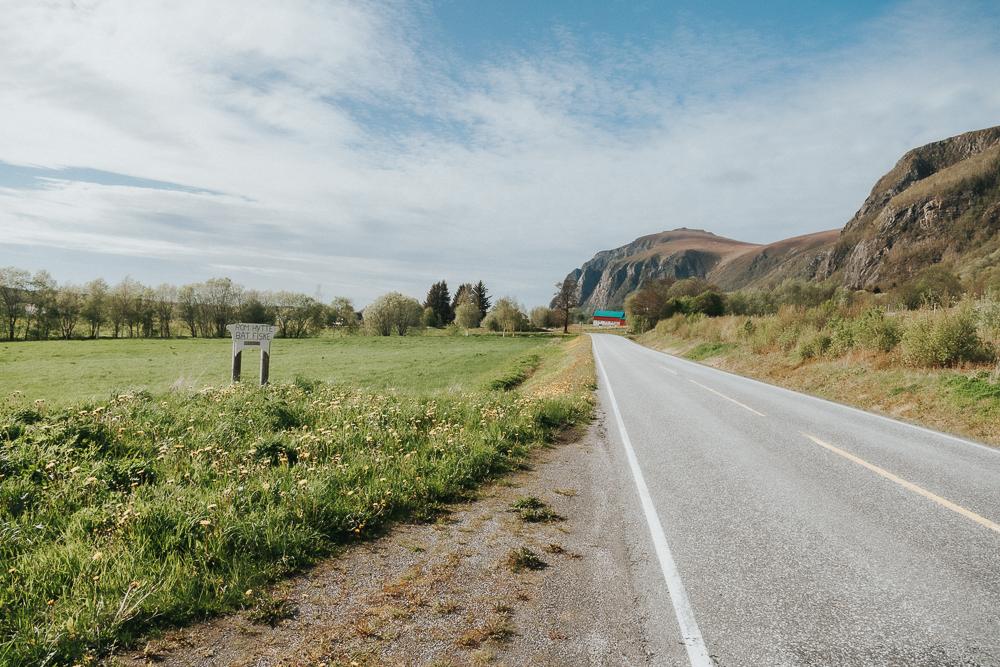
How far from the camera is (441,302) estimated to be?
4377 inches

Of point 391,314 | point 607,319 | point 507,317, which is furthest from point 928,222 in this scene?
point 391,314

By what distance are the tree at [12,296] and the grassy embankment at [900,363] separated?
7583 cm

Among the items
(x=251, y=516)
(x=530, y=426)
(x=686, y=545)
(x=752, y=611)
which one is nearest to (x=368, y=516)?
(x=251, y=516)

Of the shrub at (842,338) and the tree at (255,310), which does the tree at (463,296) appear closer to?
the tree at (255,310)

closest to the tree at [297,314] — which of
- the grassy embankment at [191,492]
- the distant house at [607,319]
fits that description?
the grassy embankment at [191,492]

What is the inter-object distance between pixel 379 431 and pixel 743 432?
6.72 meters

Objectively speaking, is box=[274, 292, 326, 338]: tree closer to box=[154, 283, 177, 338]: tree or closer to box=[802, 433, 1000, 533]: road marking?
box=[154, 283, 177, 338]: tree

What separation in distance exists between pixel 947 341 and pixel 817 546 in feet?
41.6

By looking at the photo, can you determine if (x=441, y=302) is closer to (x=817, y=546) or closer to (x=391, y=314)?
(x=391, y=314)

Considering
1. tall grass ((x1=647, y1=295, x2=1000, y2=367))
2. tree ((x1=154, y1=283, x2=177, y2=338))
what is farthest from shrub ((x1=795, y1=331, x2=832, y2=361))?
tree ((x1=154, y1=283, x2=177, y2=338))

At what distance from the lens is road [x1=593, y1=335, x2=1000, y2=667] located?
9.61 feet

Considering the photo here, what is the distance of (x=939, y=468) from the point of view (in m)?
6.52

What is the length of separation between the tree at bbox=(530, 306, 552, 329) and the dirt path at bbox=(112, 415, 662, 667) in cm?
11280

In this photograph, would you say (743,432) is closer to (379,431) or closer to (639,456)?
(639,456)
